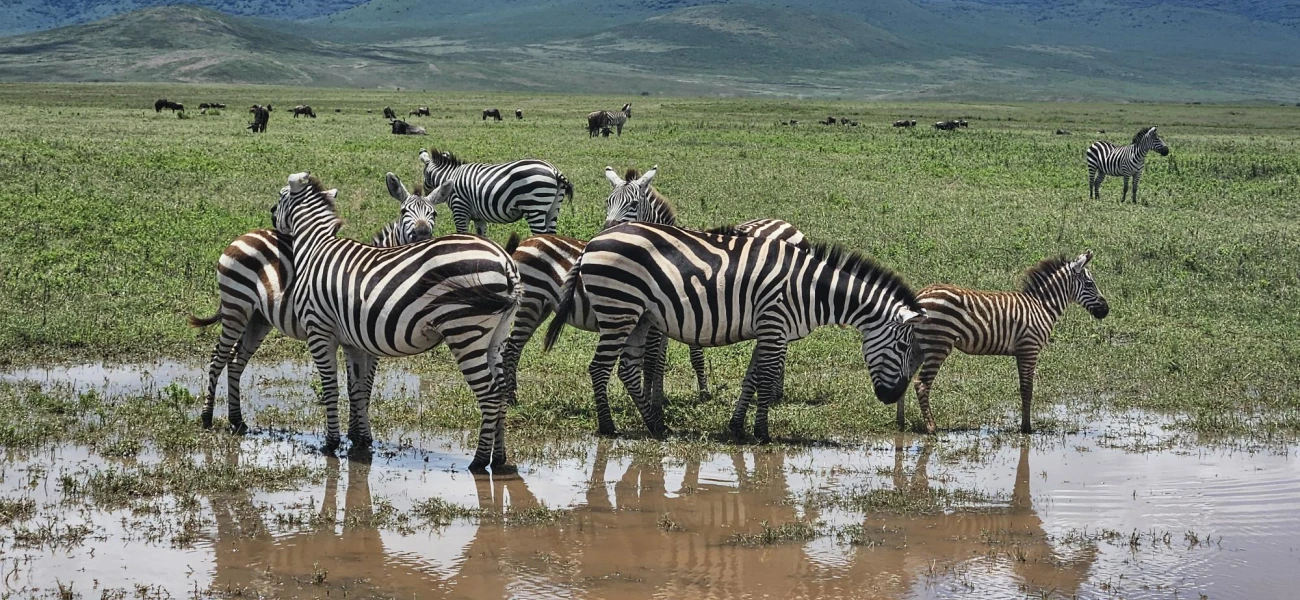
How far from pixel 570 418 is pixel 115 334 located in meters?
5.14

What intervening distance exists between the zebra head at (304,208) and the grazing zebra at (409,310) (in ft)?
1.26

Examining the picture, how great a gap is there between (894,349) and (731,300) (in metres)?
1.41

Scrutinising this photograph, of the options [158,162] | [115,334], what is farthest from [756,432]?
[158,162]

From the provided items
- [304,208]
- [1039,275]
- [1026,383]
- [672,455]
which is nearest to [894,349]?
[1026,383]

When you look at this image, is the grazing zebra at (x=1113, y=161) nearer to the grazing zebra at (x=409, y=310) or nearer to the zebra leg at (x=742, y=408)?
the zebra leg at (x=742, y=408)

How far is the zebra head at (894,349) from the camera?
10898mm

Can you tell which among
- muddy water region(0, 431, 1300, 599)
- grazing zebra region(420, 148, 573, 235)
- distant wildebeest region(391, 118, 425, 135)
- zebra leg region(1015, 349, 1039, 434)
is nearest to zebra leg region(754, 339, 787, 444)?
muddy water region(0, 431, 1300, 599)

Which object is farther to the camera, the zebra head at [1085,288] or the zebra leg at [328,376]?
the zebra head at [1085,288]

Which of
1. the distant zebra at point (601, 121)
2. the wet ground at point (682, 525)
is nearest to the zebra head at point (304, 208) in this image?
the wet ground at point (682, 525)

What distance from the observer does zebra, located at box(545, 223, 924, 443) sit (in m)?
10.7

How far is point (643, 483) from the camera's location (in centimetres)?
962

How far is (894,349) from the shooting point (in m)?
11.0

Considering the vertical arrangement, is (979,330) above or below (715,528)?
above

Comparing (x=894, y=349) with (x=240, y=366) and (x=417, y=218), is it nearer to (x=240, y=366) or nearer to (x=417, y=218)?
(x=417, y=218)
